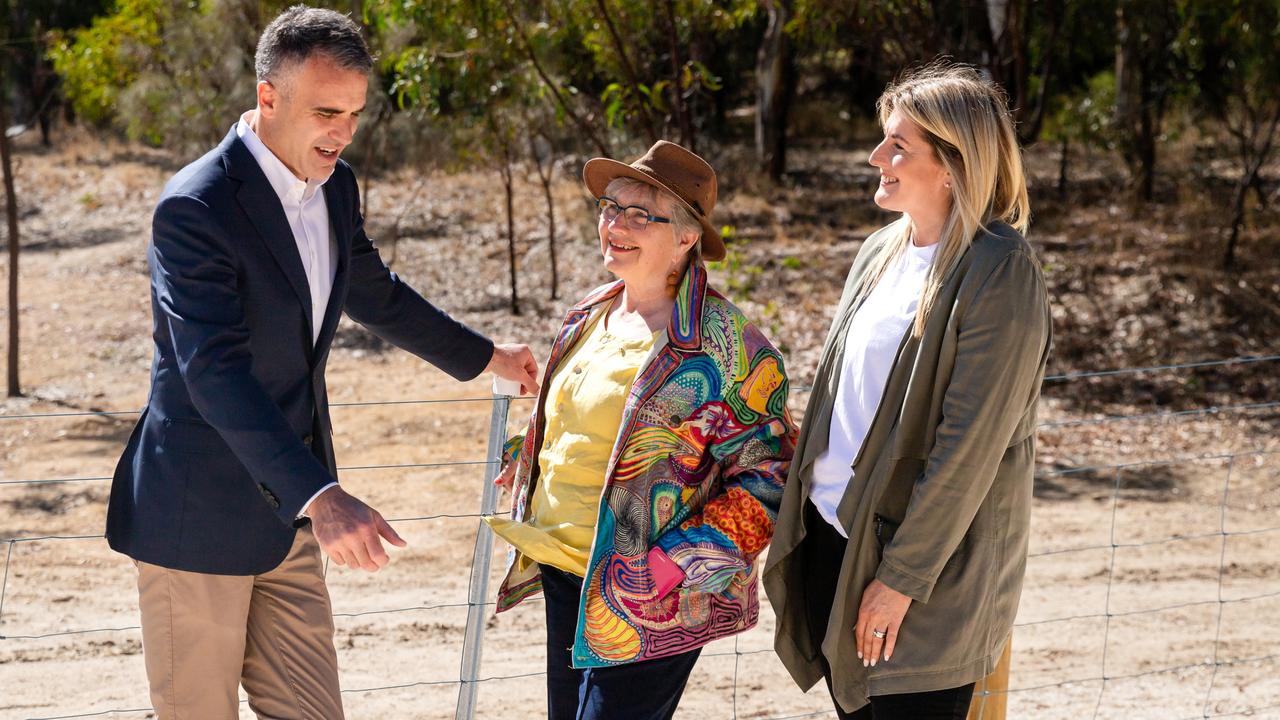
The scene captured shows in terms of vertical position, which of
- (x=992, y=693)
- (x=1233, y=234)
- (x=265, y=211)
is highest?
(x=265, y=211)

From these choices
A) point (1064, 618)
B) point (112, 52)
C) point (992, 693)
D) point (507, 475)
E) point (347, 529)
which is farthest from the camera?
point (112, 52)

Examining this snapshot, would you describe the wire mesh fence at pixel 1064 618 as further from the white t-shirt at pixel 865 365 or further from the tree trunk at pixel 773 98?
the tree trunk at pixel 773 98

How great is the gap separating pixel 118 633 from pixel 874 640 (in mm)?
4221

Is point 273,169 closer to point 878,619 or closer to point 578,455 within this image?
point 578,455

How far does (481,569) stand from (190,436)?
796mm

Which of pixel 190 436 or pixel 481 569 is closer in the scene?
pixel 190 436

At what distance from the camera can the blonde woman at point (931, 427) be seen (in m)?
2.43

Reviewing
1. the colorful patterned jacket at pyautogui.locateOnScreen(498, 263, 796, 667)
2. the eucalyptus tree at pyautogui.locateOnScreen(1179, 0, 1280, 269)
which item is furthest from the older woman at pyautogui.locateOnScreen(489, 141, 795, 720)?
the eucalyptus tree at pyautogui.locateOnScreen(1179, 0, 1280, 269)

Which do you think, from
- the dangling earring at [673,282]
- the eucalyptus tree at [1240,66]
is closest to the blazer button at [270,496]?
the dangling earring at [673,282]

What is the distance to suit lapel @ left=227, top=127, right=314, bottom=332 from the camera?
258cm

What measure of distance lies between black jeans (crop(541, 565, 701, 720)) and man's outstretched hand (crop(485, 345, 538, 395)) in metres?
0.55

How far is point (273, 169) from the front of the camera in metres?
2.64

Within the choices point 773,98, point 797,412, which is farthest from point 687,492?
point 773,98

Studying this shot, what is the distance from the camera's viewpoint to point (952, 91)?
2482 mm
